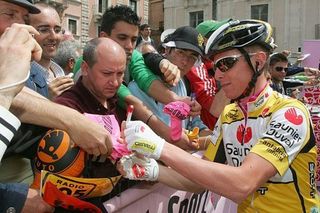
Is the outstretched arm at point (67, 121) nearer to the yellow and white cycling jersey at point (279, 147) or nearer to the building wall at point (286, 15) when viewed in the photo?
the yellow and white cycling jersey at point (279, 147)

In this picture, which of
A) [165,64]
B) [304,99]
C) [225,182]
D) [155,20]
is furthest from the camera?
[155,20]

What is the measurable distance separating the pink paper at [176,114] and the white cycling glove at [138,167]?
1.41ft

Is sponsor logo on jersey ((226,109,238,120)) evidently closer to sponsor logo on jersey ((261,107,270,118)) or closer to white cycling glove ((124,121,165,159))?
sponsor logo on jersey ((261,107,270,118))

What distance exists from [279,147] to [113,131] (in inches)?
32.4

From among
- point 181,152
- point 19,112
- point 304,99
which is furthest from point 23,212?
point 304,99

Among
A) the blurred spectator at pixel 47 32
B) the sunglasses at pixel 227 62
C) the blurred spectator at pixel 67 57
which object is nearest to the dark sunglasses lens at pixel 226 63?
the sunglasses at pixel 227 62

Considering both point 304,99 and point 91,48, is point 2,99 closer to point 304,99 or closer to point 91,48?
point 91,48

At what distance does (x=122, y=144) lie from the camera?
82.4 inches

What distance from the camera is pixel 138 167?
2.13m

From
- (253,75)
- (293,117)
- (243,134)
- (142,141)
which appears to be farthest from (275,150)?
(142,141)

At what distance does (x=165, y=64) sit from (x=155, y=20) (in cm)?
4806

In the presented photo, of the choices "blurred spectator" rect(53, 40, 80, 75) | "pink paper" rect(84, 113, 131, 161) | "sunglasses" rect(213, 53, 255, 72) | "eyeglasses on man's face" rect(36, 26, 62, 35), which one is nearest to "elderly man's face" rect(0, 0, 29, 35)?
"pink paper" rect(84, 113, 131, 161)

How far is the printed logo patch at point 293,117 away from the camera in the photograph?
2139 millimetres

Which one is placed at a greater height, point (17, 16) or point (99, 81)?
point (17, 16)
